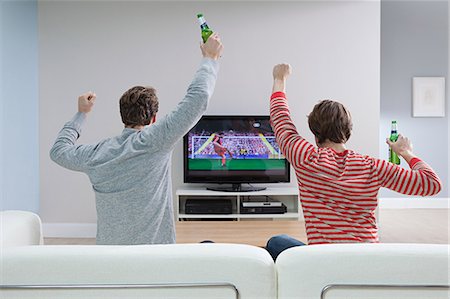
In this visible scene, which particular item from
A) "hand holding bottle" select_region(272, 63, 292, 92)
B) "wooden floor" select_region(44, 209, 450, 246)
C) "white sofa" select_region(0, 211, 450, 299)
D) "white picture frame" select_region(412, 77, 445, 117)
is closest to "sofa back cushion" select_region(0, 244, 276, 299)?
"white sofa" select_region(0, 211, 450, 299)

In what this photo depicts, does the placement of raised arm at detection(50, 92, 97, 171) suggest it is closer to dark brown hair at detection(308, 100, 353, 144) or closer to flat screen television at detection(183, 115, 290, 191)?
dark brown hair at detection(308, 100, 353, 144)

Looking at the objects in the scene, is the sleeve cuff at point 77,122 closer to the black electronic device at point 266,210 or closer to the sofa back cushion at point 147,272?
the sofa back cushion at point 147,272

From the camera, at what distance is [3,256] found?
1.38 metres

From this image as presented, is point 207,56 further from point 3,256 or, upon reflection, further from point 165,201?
point 3,256

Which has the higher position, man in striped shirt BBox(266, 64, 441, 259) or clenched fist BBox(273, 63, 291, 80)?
clenched fist BBox(273, 63, 291, 80)

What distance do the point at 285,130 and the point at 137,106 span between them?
1.92 ft

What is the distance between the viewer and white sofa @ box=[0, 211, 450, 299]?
135 centimetres

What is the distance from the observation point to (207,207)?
18.3ft

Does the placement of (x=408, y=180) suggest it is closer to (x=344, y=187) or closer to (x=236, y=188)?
(x=344, y=187)

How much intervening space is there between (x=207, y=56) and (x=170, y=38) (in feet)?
13.7

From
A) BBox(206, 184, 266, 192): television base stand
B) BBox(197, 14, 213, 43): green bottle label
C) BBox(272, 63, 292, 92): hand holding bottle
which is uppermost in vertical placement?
BBox(197, 14, 213, 43): green bottle label

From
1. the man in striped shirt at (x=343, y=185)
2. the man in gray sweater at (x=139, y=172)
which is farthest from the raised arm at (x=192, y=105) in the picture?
the man in striped shirt at (x=343, y=185)

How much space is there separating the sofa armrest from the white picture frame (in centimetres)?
707

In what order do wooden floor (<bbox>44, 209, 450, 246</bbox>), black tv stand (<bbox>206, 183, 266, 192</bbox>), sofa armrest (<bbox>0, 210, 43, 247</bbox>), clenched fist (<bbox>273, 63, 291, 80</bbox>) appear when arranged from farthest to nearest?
1. black tv stand (<bbox>206, 183, 266, 192</bbox>)
2. wooden floor (<bbox>44, 209, 450, 246</bbox>)
3. clenched fist (<bbox>273, 63, 291, 80</bbox>)
4. sofa armrest (<bbox>0, 210, 43, 247</bbox>)
